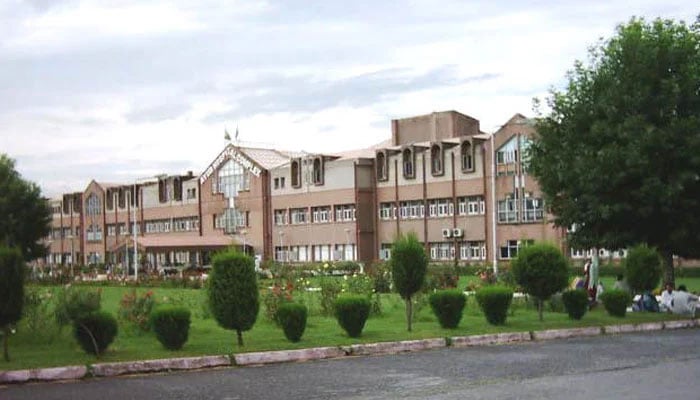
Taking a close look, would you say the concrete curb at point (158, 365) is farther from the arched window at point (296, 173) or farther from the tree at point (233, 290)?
the arched window at point (296, 173)

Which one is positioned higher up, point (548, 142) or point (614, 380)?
point (548, 142)

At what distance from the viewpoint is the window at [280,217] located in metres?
82.5

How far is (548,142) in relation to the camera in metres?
27.7

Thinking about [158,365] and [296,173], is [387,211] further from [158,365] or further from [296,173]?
[158,365]

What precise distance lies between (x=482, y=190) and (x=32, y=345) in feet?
173

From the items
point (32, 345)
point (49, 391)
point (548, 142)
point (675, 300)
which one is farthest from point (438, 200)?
point (49, 391)

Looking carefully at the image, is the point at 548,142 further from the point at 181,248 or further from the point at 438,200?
the point at 181,248

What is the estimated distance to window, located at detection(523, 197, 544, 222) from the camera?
64062 mm

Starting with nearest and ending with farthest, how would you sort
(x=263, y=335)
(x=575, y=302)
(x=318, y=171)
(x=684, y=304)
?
(x=263, y=335)
(x=575, y=302)
(x=684, y=304)
(x=318, y=171)

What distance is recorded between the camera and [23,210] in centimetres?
7244

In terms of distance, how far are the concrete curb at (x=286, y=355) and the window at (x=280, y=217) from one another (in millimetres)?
66264

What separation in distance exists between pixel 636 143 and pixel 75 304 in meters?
15.6

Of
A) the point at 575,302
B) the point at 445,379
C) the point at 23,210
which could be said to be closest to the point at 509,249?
the point at 23,210

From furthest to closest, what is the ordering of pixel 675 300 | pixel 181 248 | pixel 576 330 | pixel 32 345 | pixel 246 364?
pixel 181 248, pixel 675 300, pixel 576 330, pixel 32 345, pixel 246 364
